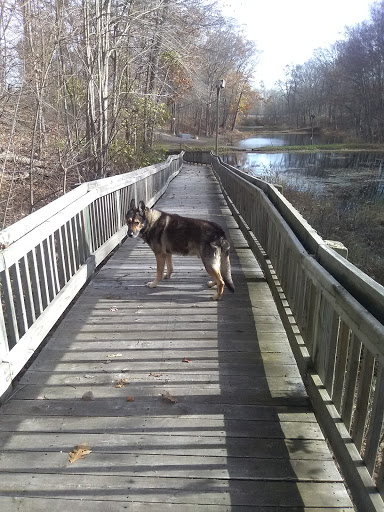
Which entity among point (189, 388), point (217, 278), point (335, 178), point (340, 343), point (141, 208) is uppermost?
point (141, 208)

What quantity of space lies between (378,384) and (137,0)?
12.6 m

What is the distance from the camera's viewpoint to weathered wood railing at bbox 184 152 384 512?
1826 millimetres

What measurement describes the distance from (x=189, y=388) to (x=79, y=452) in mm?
919

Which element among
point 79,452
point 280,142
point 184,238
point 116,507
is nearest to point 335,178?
point 184,238

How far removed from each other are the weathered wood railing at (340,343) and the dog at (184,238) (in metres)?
0.71

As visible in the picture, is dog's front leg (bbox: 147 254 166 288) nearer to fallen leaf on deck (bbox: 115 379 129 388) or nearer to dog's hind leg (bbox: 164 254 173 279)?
dog's hind leg (bbox: 164 254 173 279)

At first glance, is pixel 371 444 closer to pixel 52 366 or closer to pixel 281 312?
pixel 281 312

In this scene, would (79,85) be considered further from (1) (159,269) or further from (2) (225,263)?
(2) (225,263)

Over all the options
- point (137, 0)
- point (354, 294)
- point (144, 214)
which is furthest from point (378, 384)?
point (137, 0)

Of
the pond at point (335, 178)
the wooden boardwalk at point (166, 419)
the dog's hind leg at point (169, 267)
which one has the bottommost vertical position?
the pond at point (335, 178)

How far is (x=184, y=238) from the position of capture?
4684 millimetres

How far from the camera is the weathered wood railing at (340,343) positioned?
5.99 ft

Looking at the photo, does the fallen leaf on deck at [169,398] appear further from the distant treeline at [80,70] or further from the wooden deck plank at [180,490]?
the distant treeline at [80,70]

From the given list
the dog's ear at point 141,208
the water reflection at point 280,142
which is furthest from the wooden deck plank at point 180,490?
the water reflection at point 280,142
